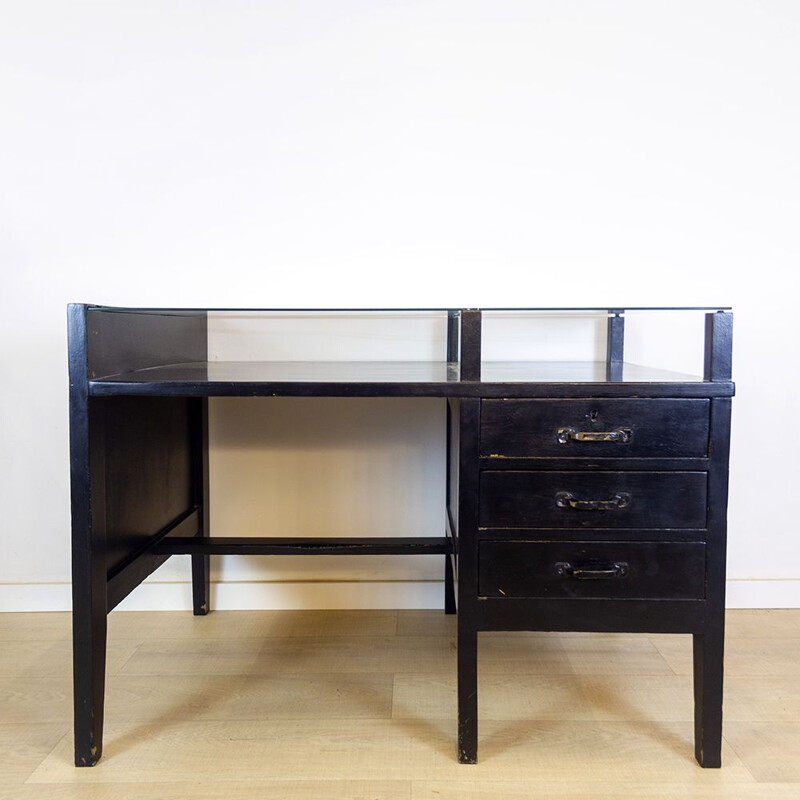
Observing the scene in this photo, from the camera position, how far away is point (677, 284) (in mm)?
2025

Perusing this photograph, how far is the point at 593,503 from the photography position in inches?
53.4

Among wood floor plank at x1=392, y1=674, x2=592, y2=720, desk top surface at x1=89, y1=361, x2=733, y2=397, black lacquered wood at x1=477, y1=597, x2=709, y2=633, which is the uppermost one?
desk top surface at x1=89, y1=361, x2=733, y2=397

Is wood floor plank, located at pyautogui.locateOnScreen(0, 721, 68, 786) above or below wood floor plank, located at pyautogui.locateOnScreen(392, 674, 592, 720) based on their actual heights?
below

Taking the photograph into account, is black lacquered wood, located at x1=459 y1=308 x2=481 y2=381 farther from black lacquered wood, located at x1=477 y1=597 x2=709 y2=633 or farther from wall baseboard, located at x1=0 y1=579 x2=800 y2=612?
wall baseboard, located at x1=0 y1=579 x2=800 y2=612

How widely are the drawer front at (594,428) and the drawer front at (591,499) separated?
0.04m

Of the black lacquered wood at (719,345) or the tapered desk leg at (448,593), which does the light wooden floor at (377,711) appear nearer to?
the tapered desk leg at (448,593)

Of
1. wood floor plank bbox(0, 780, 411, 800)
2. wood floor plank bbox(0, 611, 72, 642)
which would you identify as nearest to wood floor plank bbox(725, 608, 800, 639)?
wood floor plank bbox(0, 780, 411, 800)

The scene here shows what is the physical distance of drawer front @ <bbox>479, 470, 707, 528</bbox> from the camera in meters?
1.35

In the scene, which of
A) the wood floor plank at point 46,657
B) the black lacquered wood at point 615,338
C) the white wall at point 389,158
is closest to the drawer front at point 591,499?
→ the black lacquered wood at point 615,338

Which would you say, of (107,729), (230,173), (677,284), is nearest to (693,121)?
(677,284)

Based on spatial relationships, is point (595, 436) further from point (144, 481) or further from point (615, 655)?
point (144, 481)

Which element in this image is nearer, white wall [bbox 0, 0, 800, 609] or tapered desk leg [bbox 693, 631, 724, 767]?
tapered desk leg [bbox 693, 631, 724, 767]

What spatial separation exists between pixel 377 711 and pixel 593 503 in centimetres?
64

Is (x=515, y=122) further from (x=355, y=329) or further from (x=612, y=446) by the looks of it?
(x=612, y=446)
